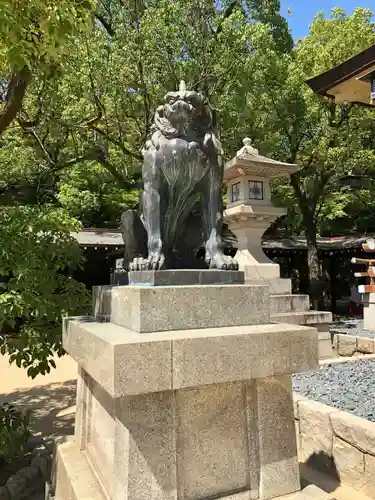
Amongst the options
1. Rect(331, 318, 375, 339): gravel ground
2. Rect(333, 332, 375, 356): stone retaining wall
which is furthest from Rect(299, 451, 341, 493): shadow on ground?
Rect(331, 318, 375, 339): gravel ground

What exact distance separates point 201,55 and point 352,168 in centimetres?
624

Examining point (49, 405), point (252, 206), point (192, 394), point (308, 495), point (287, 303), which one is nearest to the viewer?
point (192, 394)

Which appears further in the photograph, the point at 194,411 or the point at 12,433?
the point at 12,433

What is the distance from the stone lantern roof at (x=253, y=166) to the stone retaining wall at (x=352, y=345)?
3.77 m

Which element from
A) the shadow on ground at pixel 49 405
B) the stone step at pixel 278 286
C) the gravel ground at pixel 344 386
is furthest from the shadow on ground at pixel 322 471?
the stone step at pixel 278 286

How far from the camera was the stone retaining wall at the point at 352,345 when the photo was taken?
7380mm

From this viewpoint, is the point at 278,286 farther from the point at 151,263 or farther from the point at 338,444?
the point at 151,263

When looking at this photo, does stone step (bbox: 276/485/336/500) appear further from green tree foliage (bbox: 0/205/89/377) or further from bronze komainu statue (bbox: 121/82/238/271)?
green tree foliage (bbox: 0/205/89/377)

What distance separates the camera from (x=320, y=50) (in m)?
13.0

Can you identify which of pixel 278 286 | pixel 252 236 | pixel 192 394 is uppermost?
pixel 252 236

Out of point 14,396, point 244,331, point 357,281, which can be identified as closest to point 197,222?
point 244,331

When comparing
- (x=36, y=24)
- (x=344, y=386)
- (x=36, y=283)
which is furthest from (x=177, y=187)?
(x=344, y=386)

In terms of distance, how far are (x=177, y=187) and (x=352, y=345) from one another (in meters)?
6.60

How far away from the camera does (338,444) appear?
327 cm
